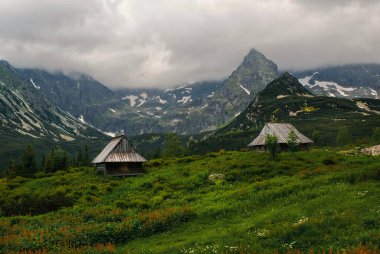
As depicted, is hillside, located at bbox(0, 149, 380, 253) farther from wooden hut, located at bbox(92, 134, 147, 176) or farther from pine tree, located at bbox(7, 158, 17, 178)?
pine tree, located at bbox(7, 158, 17, 178)

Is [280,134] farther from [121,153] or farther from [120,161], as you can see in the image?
[120,161]

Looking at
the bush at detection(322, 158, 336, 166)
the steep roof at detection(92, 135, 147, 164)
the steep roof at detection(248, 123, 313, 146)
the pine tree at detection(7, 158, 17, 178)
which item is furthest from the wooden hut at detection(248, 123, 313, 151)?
the pine tree at detection(7, 158, 17, 178)

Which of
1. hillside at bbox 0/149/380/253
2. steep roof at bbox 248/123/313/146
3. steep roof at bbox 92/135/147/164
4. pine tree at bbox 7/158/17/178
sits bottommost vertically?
hillside at bbox 0/149/380/253

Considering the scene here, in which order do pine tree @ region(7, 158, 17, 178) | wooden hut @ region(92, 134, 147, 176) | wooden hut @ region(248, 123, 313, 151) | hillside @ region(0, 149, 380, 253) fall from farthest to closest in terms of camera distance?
pine tree @ region(7, 158, 17, 178) < wooden hut @ region(248, 123, 313, 151) < wooden hut @ region(92, 134, 147, 176) < hillside @ region(0, 149, 380, 253)

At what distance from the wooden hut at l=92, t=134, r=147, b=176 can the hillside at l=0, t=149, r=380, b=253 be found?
47.3ft

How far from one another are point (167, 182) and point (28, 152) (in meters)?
63.8

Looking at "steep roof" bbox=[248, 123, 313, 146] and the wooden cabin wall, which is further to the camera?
"steep roof" bbox=[248, 123, 313, 146]

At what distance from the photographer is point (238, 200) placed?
114ft

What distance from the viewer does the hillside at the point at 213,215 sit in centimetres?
2148

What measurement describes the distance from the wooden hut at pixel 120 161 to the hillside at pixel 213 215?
14415mm

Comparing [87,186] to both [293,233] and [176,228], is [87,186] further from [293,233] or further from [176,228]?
[293,233]

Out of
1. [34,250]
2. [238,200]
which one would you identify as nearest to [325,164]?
[238,200]

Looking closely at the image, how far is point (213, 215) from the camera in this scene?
102 ft

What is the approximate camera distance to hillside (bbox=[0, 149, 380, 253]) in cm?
2148
